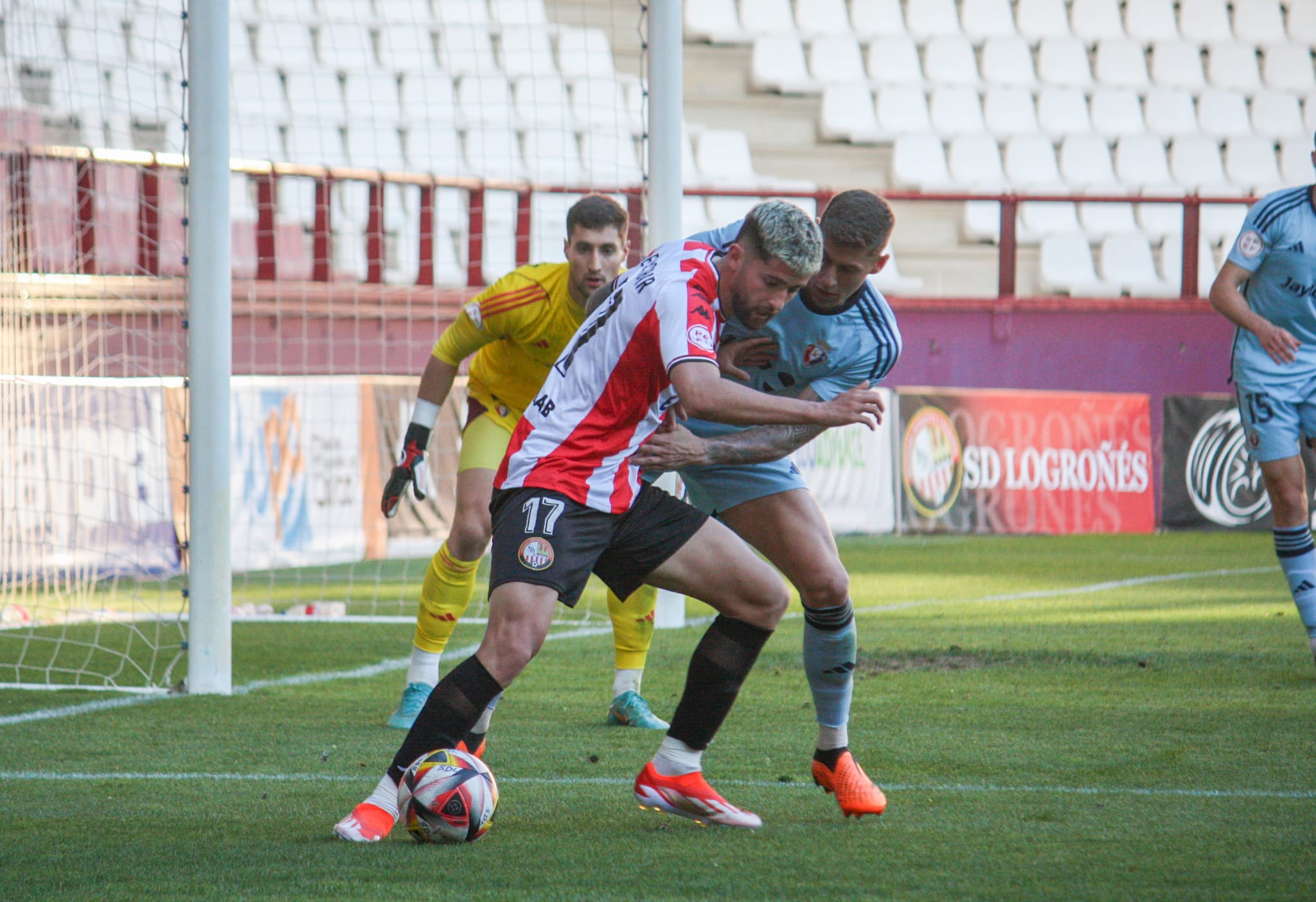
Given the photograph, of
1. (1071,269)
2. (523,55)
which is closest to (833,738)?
(1071,269)

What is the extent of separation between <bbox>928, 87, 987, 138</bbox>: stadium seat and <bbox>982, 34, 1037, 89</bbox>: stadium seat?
0.59 metres

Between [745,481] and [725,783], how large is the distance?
2.91 feet

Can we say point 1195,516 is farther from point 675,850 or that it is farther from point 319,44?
point 675,850

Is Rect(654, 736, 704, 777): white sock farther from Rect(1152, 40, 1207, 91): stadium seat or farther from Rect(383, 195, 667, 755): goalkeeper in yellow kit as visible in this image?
Rect(1152, 40, 1207, 91): stadium seat

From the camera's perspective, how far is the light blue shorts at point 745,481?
424cm

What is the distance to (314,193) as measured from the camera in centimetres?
1369

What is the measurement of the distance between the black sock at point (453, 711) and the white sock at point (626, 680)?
6.46 ft

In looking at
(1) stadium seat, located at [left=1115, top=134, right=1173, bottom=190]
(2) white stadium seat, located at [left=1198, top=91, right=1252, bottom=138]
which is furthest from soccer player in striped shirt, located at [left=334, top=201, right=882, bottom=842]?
(2) white stadium seat, located at [left=1198, top=91, right=1252, bottom=138]

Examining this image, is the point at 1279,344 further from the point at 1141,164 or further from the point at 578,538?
the point at 1141,164

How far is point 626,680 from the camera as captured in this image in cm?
541

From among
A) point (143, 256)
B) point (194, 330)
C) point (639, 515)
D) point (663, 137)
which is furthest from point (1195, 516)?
point (639, 515)

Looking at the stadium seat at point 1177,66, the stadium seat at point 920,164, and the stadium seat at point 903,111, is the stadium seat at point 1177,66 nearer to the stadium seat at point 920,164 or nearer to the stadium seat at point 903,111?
the stadium seat at point 903,111

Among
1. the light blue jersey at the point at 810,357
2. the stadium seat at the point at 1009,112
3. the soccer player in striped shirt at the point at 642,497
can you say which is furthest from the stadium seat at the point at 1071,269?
the soccer player in striped shirt at the point at 642,497

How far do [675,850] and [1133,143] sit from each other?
707 inches
